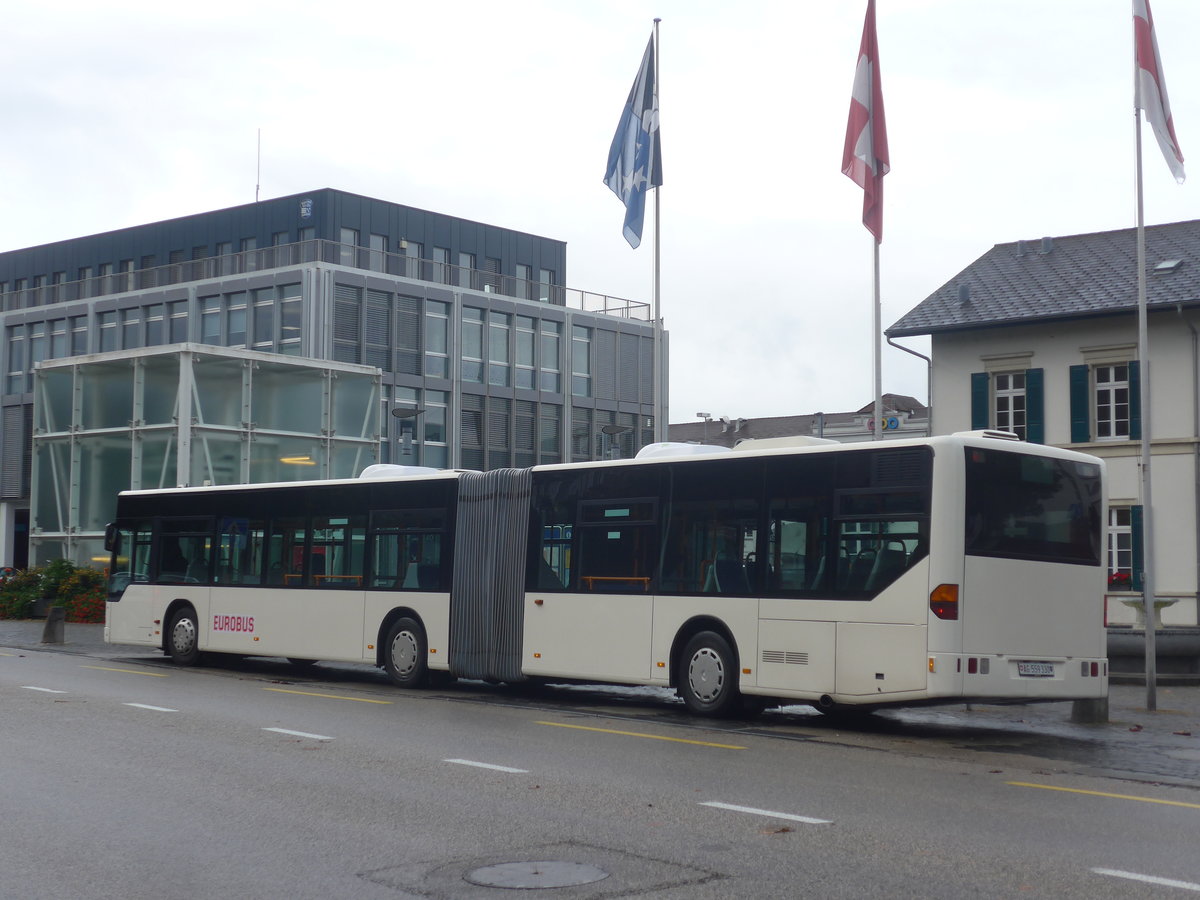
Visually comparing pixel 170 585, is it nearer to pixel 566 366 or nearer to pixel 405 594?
pixel 405 594

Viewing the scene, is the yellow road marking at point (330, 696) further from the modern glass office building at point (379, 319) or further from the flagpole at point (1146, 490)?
the modern glass office building at point (379, 319)

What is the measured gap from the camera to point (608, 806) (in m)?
9.16

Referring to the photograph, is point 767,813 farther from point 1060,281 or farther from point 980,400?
point 1060,281

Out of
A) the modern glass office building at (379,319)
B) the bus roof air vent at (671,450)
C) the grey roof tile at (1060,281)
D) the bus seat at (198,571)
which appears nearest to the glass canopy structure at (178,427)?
the modern glass office building at (379,319)

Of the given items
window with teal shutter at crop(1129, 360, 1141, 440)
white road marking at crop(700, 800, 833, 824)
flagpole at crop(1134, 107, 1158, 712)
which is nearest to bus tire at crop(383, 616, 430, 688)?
flagpole at crop(1134, 107, 1158, 712)

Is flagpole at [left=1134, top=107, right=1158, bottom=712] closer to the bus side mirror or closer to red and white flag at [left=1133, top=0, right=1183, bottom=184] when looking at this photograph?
red and white flag at [left=1133, top=0, right=1183, bottom=184]

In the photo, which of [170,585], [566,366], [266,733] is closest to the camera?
[266,733]

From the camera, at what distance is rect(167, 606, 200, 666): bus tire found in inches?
906

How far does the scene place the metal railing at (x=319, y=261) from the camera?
53.5 meters

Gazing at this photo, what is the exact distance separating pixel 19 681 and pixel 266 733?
22.9 feet

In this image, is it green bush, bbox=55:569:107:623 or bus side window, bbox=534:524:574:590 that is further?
green bush, bbox=55:569:107:623

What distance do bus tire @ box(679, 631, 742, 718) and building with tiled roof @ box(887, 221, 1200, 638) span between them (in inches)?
807

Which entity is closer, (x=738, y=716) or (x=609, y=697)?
(x=738, y=716)

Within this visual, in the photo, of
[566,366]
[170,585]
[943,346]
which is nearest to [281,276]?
[566,366]
